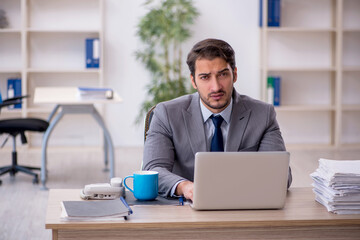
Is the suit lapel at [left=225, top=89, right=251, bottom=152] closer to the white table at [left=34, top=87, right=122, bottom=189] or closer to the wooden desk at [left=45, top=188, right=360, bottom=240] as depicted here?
the wooden desk at [left=45, top=188, right=360, bottom=240]

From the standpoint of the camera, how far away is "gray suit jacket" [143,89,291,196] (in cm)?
241

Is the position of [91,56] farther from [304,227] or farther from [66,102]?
[304,227]

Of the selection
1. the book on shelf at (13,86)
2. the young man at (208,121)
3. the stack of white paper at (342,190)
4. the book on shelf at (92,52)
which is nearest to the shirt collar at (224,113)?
the young man at (208,121)

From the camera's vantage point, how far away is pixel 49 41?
630cm

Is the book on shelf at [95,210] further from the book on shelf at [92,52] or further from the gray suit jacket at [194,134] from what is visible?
the book on shelf at [92,52]

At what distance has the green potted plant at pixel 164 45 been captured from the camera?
235 inches

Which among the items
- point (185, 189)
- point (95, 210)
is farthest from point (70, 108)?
point (95, 210)

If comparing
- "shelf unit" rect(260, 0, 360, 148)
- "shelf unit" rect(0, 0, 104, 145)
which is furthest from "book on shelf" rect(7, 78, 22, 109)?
"shelf unit" rect(260, 0, 360, 148)

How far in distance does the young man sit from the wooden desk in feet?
1.60

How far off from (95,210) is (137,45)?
4612 mm

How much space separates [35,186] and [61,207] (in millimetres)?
2974

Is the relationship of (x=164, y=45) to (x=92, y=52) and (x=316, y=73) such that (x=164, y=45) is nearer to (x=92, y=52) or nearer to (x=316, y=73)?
(x=92, y=52)

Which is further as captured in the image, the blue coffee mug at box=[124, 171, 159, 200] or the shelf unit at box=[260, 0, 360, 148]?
the shelf unit at box=[260, 0, 360, 148]

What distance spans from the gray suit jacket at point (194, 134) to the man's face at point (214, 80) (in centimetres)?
13
